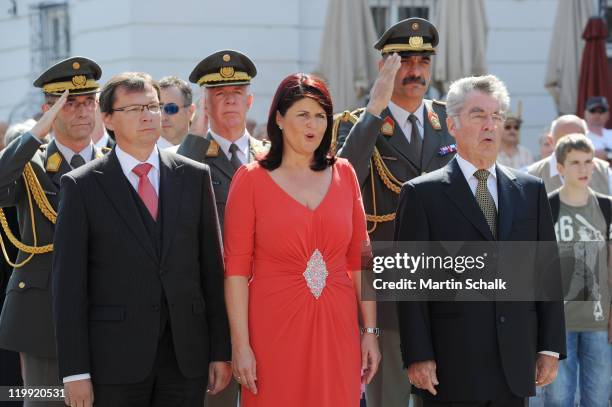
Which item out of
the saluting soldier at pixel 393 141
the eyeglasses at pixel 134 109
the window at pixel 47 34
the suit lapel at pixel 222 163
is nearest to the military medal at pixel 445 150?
the saluting soldier at pixel 393 141

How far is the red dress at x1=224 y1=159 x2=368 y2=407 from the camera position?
196 inches

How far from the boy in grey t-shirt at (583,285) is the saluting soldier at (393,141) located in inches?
64.0

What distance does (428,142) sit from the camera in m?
6.25

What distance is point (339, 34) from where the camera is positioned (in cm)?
1173

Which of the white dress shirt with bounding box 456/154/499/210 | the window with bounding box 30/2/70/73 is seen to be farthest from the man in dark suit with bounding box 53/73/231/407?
the window with bounding box 30/2/70/73

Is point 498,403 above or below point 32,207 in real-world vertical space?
below

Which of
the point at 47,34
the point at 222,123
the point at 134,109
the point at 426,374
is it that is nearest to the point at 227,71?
the point at 222,123

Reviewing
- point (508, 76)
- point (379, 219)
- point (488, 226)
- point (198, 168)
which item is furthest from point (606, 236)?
point (508, 76)

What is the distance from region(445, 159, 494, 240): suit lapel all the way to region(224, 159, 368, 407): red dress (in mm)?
515

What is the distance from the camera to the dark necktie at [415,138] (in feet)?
20.5

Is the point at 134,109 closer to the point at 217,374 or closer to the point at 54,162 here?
the point at 54,162

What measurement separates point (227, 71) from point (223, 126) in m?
0.33

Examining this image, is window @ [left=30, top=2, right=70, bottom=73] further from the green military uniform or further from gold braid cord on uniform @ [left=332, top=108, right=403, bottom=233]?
gold braid cord on uniform @ [left=332, top=108, right=403, bottom=233]

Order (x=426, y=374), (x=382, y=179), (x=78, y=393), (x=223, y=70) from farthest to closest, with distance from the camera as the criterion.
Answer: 1. (x=223, y=70)
2. (x=382, y=179)
3. (x=426, y=374)
4. (x=78, y=393)
